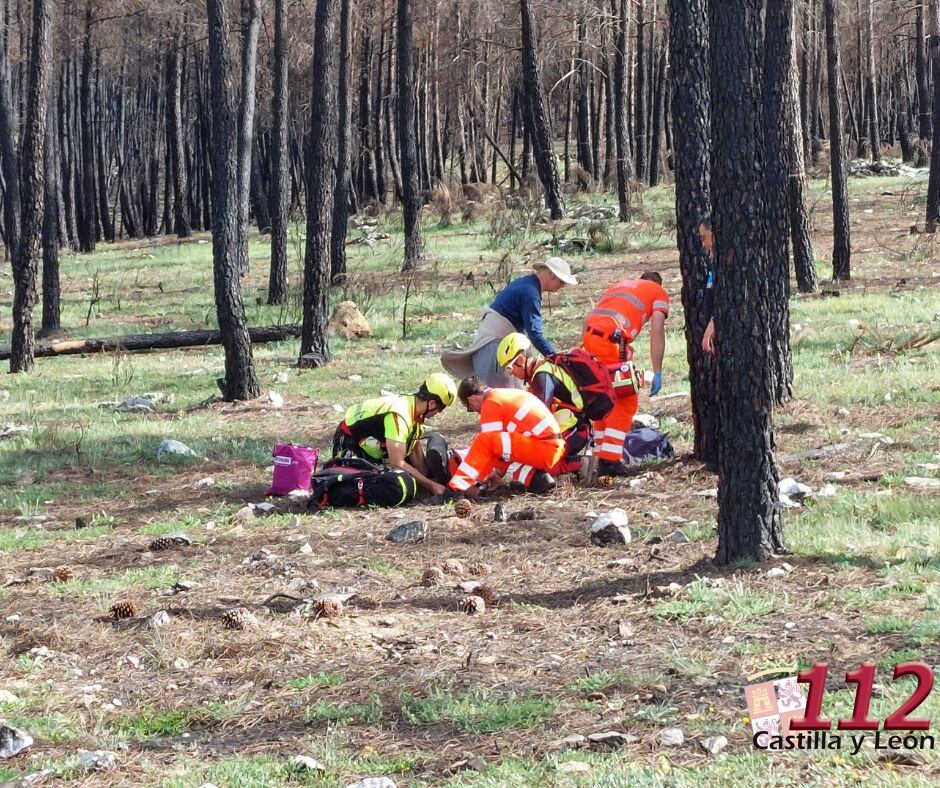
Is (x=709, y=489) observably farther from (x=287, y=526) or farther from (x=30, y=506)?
(x=30, y=506)

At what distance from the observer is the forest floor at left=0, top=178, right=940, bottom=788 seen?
14.9 ft

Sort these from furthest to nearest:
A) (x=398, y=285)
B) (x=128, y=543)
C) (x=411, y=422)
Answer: (x=398, y=285), (x=411, y=422), (x=128, y=543)

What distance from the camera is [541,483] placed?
29.0 feet

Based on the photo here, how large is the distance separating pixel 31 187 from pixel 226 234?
12.0ft

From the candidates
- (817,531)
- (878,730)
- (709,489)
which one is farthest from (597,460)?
(878,730)

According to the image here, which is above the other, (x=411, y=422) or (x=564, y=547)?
(x=411, y=422)

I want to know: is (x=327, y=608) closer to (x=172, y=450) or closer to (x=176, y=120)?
→ (x=172, y=450)

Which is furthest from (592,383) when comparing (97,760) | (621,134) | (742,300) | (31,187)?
(621,134)

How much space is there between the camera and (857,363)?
1194 cm

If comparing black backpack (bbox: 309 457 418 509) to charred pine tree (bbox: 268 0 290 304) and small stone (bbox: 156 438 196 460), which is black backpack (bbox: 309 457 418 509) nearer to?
small stone (bbox: 156 438 196 460)

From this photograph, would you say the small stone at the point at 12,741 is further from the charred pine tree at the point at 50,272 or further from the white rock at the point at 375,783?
the charred pine tree at the point at 50,272

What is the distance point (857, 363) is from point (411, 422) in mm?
5224

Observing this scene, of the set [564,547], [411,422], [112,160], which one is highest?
[112,160]

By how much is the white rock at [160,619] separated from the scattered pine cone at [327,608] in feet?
2.53
